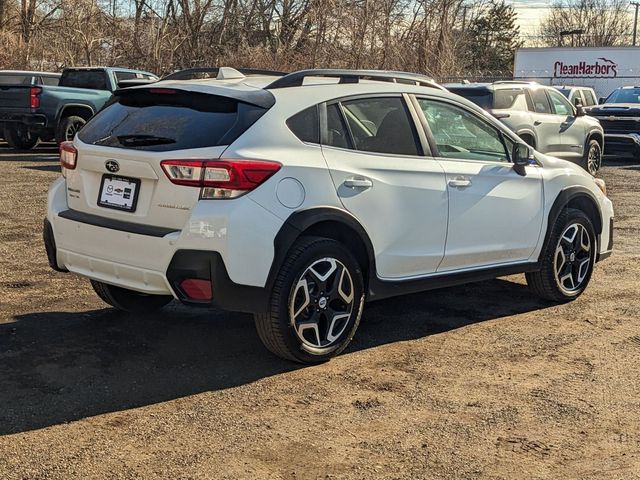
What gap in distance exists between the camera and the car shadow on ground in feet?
14.5

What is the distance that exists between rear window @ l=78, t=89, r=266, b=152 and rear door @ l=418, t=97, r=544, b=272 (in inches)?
59.7

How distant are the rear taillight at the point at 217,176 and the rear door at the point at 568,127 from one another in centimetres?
1172

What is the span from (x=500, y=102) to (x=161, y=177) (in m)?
10.3

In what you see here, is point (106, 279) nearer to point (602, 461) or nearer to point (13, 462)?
point (13, 462)

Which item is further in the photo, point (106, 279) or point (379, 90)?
point (379, 90)

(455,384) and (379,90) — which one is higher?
(379,90)

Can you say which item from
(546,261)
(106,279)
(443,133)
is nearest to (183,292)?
(106,279)

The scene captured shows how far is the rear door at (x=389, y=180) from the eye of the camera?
16.8ft

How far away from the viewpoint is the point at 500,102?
46.0ft

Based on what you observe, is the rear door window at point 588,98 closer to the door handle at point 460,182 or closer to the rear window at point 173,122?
the door handle at point 460,182

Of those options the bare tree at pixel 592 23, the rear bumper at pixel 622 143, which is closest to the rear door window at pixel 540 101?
the rear bumper at pixel 622 143

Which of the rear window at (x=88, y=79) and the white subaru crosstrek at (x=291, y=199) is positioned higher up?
the rear window at (x=88, y=79)

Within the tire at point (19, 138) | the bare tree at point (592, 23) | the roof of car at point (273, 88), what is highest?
the bare tree at point (592, 23)

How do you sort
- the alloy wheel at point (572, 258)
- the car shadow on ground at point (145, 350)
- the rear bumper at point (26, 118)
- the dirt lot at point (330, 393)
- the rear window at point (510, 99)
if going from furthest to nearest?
the rear bumper at point (26, 118) < the rear window at point (510, 99) < the alloy wheel at point (572, 258) < the car shadow on ground at point (145, 350) < the dirt lot at point (330, 393)
